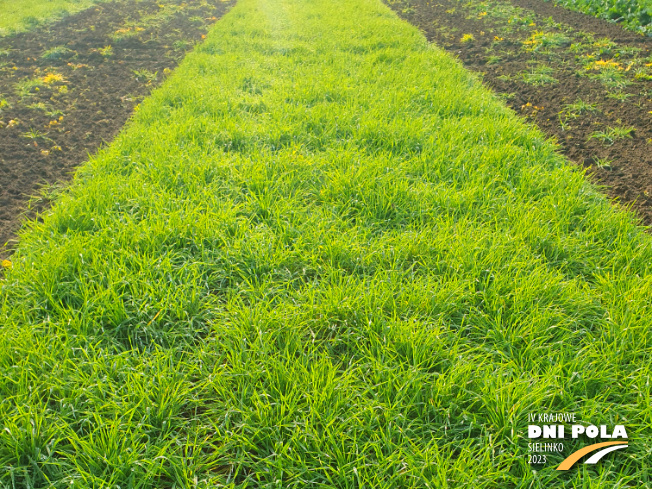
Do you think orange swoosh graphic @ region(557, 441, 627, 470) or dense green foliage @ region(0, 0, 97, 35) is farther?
dense green foliage @ region(0, 0, 97, 35)

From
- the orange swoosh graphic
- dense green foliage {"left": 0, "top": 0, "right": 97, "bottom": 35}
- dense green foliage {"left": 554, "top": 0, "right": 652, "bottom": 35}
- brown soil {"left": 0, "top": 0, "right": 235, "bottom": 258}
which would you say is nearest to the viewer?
the orange swoosh graphic

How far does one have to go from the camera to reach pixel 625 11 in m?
7.36

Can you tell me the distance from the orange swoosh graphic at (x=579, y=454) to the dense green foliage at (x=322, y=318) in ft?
0.11

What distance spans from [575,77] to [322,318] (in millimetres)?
5254

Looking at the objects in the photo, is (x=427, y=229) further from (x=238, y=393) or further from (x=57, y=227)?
(x=57, y=227)

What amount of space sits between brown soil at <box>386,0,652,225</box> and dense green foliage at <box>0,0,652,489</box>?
0.55m

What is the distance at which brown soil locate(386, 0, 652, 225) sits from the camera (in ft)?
11.4

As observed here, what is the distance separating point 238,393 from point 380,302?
0.84 metres

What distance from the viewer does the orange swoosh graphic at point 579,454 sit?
4.78 feet

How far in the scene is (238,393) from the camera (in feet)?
5.64

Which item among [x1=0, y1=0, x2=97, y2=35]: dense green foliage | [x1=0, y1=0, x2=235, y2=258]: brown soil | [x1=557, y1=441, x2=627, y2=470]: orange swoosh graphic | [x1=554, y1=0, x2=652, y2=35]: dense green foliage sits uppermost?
[x1=554, y1=0, x2=652, y2=35]: dense green foliage
